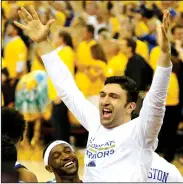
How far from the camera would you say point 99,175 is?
4.18m

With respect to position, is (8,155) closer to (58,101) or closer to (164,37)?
(164,37)

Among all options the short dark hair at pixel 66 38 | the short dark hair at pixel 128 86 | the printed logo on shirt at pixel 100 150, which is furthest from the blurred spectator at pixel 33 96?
the printed logo on shirt at pixel 100 150

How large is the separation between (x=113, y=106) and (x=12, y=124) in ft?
2.49

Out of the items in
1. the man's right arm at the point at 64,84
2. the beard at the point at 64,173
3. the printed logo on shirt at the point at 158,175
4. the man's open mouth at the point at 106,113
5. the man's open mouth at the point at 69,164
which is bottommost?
the printed logo on shirt at the point at 158,175

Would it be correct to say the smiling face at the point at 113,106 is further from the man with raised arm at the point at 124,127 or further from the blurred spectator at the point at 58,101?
the blurred spectator at the point at 58,101

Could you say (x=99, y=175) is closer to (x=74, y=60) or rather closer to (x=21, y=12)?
(x=21, y=12)

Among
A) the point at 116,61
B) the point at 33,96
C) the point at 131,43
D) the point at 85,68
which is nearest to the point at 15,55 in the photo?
the point at 33,96

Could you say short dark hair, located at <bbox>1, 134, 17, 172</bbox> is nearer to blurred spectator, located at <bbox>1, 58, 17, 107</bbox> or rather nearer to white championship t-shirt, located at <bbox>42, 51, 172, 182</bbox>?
white championship t-shirt, located at <bbox>42, 51, 172, 182</bbox>

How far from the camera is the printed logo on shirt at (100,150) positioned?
4164mm

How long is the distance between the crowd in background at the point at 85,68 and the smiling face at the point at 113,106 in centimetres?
412

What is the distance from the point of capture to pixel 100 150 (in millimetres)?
4211

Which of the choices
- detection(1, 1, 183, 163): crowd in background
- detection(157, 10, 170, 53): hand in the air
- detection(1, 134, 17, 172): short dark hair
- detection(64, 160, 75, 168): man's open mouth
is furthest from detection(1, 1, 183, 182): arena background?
detection(157, 10, 170, 53): hand in the air

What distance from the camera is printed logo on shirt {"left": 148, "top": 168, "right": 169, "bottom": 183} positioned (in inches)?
188

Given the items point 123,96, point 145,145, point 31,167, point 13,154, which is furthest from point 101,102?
point 31,167
